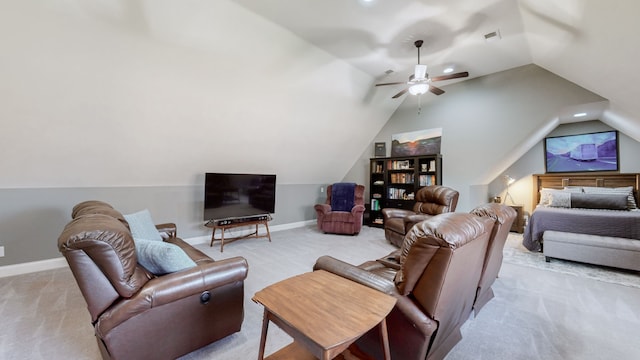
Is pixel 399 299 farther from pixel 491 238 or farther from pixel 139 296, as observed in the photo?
pixel 139 296

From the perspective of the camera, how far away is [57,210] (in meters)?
3.43

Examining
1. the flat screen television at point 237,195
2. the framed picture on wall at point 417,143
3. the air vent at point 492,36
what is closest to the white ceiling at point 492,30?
the air vent at point 492,36

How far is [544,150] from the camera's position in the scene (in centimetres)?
531

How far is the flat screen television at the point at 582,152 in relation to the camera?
4652 millimetres

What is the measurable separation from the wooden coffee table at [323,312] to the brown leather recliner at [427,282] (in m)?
0.18

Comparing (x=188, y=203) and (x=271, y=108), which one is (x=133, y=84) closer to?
(x=271, y=108)

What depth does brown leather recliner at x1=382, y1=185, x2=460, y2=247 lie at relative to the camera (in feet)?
13.6

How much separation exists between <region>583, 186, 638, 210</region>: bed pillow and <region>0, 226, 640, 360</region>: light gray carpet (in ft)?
5.81

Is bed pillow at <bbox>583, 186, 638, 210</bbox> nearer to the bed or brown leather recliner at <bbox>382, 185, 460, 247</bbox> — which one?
the bed

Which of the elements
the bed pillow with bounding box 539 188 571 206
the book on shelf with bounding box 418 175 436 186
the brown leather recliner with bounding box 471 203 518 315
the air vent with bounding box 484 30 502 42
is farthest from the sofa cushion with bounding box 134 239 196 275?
the bed pillow with bounding box 539 188 571 206

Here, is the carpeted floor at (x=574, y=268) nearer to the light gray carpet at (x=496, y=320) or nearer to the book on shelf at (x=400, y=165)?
the light gray carpet at (x=496, y=320)

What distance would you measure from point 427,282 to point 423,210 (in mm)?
3606

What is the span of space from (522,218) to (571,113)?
88.3 inches

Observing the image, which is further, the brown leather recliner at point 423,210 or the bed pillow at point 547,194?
the bed pillow at point 547,194
